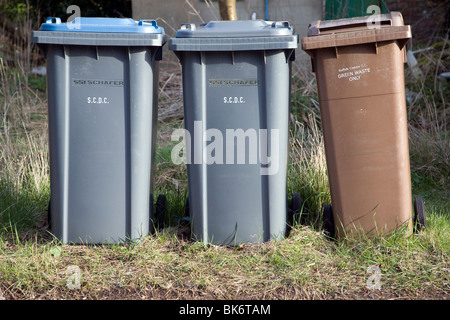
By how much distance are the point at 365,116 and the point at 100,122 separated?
179 cm

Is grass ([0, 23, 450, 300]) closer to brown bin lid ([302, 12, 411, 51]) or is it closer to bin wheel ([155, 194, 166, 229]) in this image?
bin wheel ([155, 194, 166, 229])

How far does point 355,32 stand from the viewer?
12.1 ft

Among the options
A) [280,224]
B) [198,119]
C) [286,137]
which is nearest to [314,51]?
[286,137]

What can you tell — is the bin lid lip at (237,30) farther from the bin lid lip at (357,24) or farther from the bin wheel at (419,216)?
the bin wheel at (419,216)

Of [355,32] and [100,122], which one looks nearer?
[355,32]

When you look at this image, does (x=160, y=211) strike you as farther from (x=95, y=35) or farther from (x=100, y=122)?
(x=95, y=35)

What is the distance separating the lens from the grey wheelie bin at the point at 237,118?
12.3 ft

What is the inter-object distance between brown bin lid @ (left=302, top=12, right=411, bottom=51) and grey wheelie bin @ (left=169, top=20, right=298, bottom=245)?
15cm

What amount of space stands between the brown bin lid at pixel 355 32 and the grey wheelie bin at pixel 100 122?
1051mm
